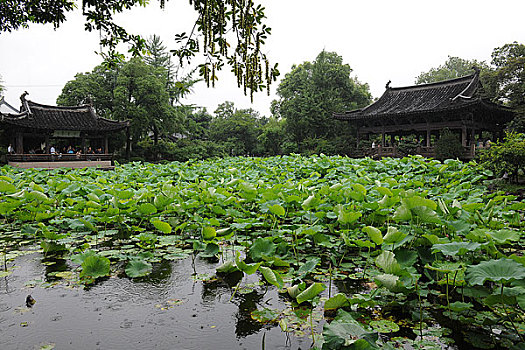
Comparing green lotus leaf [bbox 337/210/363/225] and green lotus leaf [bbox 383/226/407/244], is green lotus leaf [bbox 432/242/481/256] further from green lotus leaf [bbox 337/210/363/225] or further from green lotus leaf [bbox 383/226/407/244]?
green lotus leaf [bbox 337/210/363/225]

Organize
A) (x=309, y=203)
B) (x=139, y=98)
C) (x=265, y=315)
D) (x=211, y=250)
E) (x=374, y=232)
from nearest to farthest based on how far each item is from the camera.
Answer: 1. (x=265, y=315)
2. (x=374, y=232)
3. (x=211, y=250)
4. (x=309, y=203)
5. (x=139, y=98)

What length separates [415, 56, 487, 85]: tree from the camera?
39.6 m

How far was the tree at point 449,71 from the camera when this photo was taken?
39.6m

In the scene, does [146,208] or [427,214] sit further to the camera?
[146,208]

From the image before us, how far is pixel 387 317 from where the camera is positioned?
199 centimetres

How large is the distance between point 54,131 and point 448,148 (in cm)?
2111

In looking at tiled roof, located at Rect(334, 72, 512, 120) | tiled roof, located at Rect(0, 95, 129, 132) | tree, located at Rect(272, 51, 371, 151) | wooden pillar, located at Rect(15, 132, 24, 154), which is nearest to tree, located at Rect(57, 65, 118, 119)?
tiled roof, located at Rect(0, 95, 129, 132)

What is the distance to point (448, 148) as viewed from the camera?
15891 millimetres

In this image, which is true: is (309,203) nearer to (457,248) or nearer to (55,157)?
(457,248)

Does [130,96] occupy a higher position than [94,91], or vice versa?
[94,91]

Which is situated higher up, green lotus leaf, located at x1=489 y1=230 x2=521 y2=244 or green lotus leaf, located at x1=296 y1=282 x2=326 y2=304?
green lotus leaf, located at x1=489 y1=230 x2=521 y2=244

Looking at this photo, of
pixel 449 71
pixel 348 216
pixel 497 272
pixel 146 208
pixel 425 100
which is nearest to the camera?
pixel 497 272

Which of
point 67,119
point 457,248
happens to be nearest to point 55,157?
point 67,119

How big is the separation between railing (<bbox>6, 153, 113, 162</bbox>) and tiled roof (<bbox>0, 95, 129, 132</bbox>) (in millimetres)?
1661
